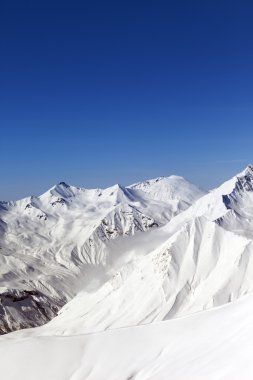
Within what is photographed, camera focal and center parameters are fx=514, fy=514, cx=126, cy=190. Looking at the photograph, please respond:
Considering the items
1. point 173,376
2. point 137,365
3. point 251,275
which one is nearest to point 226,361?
point 173,376

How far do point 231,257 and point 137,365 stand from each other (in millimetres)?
140020

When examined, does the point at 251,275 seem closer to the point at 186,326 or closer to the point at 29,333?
the point at 29,333

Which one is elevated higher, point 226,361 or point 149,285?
point 226,361

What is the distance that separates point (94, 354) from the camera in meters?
63.0

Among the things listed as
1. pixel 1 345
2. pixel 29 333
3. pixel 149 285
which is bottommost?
pixel 29 333

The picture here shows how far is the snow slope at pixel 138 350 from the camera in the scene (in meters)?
51.0

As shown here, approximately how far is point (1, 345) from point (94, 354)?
13.5 metres

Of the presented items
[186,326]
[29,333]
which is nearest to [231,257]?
[29,333]

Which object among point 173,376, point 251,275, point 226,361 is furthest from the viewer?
point 251,275

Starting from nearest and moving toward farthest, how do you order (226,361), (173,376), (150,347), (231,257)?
(226,361)
(173,376)
(150,347)
(231,257)

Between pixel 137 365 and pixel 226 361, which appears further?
pixel 137 365

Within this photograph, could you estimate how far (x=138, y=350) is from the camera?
60.2 metres

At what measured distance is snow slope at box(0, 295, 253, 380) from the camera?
51.0 metres

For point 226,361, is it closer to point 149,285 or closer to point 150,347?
point 150,347
